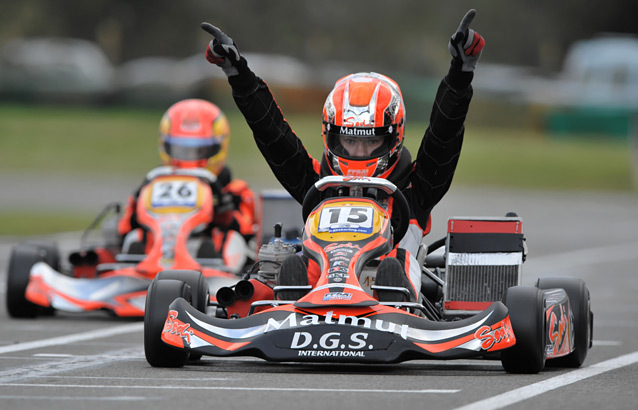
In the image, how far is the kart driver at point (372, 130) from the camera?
904 centimetres

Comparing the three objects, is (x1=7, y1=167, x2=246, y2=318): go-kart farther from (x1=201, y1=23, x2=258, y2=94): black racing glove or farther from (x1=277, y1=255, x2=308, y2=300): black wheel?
(x1=277, y1=255, x2=308, y2=300): black wheel

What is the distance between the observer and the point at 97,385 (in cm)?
740

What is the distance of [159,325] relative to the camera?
8203 mm

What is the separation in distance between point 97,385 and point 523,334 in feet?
7.62

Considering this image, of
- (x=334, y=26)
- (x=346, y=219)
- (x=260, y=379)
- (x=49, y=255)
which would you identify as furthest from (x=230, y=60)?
(x=334, y=26)

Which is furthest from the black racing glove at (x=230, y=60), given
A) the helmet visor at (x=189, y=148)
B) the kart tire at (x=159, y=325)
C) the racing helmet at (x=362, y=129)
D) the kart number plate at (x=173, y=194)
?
the helmet visor at (x=189, y=148)

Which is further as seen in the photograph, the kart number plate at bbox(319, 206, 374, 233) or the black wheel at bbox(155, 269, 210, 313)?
the black wheel at bbox(155, 269, 210, 313)

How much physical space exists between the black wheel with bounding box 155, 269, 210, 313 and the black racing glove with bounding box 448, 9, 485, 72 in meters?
2.03

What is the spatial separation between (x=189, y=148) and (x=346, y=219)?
19.8ft

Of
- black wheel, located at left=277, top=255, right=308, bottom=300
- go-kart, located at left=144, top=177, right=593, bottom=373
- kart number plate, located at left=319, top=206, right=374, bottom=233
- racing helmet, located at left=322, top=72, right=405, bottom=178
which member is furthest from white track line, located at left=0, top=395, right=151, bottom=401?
racing helmet, located at left=322, top=72, right=405, bottom=178

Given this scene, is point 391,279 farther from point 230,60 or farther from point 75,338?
point 75,338

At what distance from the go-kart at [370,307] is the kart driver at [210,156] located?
14.0 feet

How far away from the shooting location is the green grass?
37.8 metres

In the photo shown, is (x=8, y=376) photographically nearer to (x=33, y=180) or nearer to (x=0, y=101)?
(x=33, y=180)
